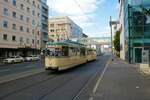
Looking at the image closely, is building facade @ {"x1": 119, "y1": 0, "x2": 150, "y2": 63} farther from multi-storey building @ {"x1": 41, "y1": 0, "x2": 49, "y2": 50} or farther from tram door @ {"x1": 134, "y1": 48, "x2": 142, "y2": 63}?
multi-storey building @ {"x1": 41, "y1": 0, "x2": 49, "y2": 50}

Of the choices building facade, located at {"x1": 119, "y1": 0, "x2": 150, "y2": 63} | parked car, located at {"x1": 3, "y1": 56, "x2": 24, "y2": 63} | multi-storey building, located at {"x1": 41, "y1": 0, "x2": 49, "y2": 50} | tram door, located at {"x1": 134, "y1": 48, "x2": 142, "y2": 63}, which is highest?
multi-storey building, located at {"x1": 41, "y1": 0, "x2": 49, "y2": 50}

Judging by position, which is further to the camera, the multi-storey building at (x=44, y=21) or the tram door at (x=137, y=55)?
the multi-storey building at (x=44, y=21)

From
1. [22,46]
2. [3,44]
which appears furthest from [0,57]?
[22,46]

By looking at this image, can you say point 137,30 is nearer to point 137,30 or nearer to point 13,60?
point 137,30

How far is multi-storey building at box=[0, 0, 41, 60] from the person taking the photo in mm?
57219

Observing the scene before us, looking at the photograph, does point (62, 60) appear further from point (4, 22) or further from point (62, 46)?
point (4, 22)

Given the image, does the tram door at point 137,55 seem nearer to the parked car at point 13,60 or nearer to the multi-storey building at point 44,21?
the parked car at point 13,60

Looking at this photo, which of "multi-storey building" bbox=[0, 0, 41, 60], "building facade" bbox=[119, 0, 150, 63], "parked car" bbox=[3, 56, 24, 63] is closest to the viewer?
"building facade" bbox=[119, 0, 150, 63]

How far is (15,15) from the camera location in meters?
63.1

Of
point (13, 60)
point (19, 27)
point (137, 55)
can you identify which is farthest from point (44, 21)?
point (137, 55)

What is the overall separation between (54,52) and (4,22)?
121 feet

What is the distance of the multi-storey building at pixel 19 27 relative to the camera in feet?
188

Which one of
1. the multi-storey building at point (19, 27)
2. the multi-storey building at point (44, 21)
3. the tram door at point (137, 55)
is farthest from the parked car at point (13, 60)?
the multi-storey building at point (44, 21)

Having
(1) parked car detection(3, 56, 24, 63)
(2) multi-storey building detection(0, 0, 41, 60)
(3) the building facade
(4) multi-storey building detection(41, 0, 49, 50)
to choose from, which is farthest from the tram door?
(4) multi-storey building detection(41, 0, 49, 50)
